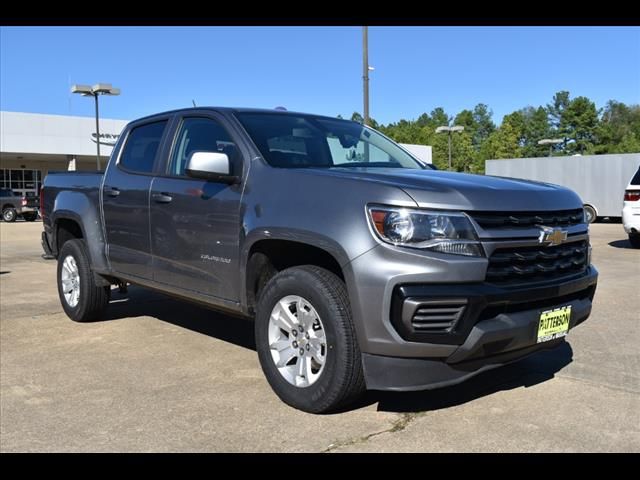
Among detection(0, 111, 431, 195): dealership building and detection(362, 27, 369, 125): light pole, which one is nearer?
detection(362, 27, 369, 125): light pole

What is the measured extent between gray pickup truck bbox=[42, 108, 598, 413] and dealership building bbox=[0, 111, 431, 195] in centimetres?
3161

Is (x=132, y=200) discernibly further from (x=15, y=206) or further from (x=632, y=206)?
(x=15, y=206)

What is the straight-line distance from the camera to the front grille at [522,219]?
3.42 meters

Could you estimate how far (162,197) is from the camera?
496 centimetres

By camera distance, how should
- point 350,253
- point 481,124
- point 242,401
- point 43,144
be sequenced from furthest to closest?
point 481,124 < point 43,144 < point 242,401 < point 350,253

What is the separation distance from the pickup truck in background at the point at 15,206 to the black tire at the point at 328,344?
30646mm

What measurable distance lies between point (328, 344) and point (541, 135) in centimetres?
9770

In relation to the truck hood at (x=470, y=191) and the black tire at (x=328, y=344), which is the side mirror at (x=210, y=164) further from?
the black tire at (x=328, y=344)

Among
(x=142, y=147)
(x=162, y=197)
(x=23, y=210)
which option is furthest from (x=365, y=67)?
(x=23, y=210)

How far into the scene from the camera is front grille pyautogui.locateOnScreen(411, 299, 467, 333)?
128 inches

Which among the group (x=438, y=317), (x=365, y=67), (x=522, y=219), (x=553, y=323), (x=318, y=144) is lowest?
(x=553, y=323)

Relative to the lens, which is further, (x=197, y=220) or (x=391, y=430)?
Answer: (x=197, y=220)

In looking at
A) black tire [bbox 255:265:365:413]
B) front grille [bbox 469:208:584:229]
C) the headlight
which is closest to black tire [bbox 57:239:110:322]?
black tire [bbox 255:265:365:413]

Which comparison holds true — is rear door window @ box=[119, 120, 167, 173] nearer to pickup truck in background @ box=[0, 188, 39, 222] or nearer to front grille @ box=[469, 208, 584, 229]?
front grille @ box=[469, 208, 584, 229]
